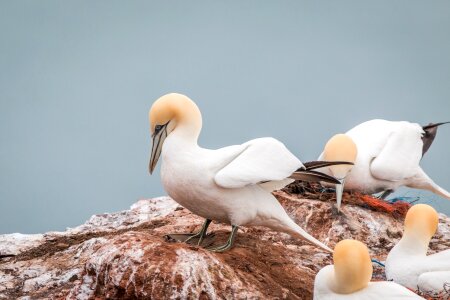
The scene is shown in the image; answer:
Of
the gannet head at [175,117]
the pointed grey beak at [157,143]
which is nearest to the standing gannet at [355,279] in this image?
the gannet head at [175,117]

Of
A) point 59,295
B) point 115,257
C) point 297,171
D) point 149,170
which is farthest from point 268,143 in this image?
point 59,295

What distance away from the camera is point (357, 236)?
33.4ft

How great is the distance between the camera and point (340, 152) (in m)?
10.5

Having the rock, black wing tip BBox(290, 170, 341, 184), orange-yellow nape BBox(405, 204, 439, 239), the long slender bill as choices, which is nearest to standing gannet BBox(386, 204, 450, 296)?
orange-yellow nape BBox(405, 204, 439, 239)

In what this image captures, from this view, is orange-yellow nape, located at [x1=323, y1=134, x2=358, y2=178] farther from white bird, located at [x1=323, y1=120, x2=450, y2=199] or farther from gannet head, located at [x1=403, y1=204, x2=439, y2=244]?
gannet head, located at [x1=403, y1=204, x2=439, y2=244]

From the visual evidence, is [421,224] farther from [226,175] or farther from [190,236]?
[190,236]

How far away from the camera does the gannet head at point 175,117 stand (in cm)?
798

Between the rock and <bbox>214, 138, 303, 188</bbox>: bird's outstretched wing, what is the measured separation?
27.1 inches

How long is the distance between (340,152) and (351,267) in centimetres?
400

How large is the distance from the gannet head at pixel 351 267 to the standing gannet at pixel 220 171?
1275 mm

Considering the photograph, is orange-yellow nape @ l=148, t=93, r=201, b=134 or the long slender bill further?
the long slender bill

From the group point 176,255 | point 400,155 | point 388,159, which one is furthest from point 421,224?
point 400,155

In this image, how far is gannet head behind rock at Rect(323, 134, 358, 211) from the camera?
1051 centimetres

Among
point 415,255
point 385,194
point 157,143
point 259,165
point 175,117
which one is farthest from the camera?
point 385,194
